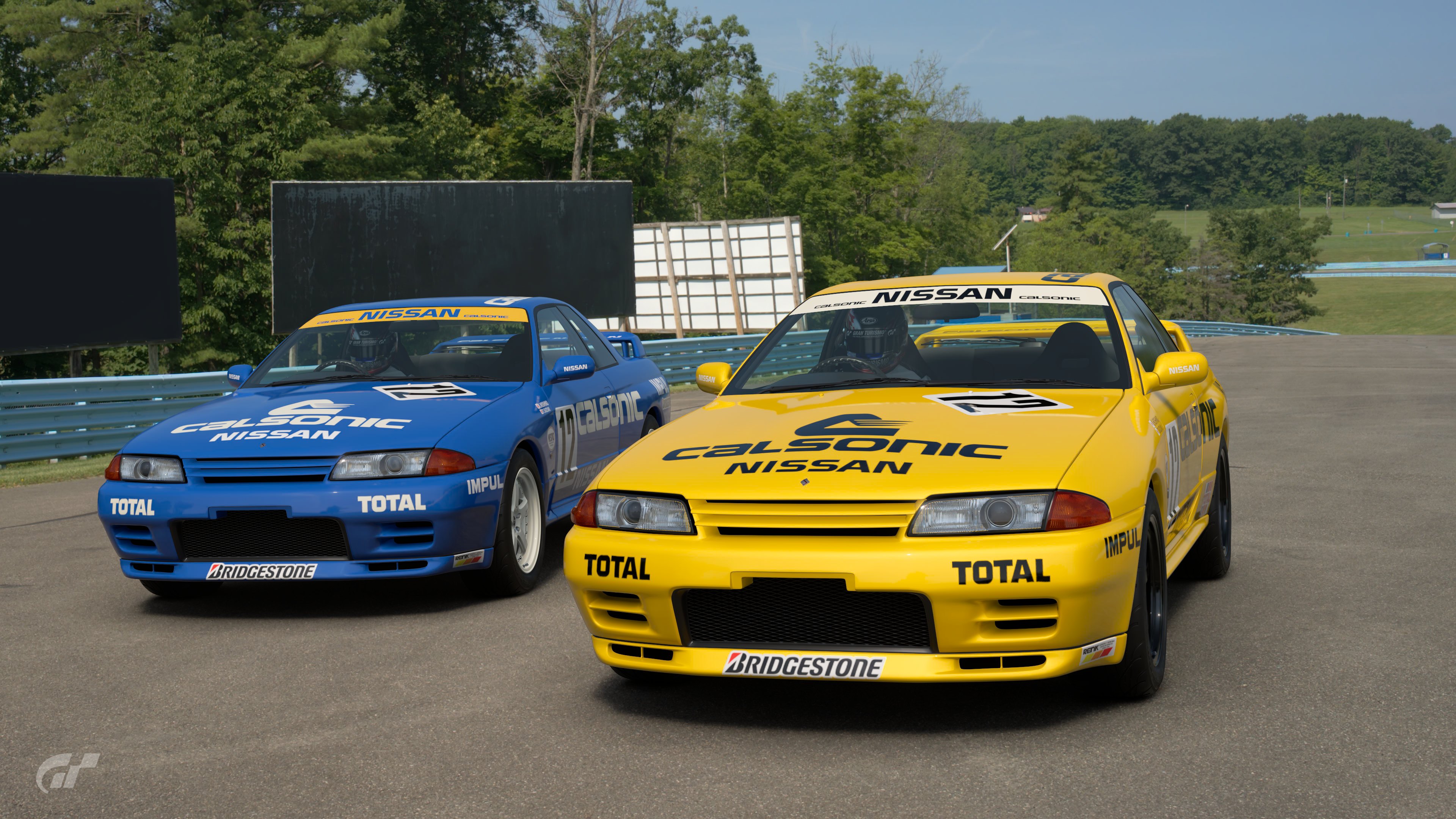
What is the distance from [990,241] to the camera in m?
99.2

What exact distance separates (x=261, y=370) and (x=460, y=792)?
4.33 metres

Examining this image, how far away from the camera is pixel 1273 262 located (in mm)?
112188

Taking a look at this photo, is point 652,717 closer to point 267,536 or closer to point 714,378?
point 714,378

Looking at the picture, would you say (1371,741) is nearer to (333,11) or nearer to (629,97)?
(333,11)

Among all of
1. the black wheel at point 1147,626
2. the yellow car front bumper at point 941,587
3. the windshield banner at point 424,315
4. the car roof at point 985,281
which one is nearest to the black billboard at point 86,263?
the windshield banner at point 424,315

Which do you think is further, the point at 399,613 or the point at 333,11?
the point at 333,11

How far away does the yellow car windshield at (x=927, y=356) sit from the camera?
17.3ft

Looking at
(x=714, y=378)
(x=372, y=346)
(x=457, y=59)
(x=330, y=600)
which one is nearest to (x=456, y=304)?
(x=372, y=346)

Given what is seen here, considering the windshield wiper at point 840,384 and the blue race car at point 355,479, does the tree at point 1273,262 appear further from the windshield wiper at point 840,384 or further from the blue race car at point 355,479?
the windshield wiper at point 840,384

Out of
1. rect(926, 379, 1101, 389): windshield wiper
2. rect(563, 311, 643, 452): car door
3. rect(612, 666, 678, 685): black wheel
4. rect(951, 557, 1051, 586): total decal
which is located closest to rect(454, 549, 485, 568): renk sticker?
rect(612, 666, 678, 685): black wheel

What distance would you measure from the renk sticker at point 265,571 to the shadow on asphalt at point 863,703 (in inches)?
69.1

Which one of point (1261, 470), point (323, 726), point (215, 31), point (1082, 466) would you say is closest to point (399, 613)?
point (323, 726)

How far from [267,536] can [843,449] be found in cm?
294

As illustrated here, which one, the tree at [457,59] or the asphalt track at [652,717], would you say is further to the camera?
the tree at [457,59]
